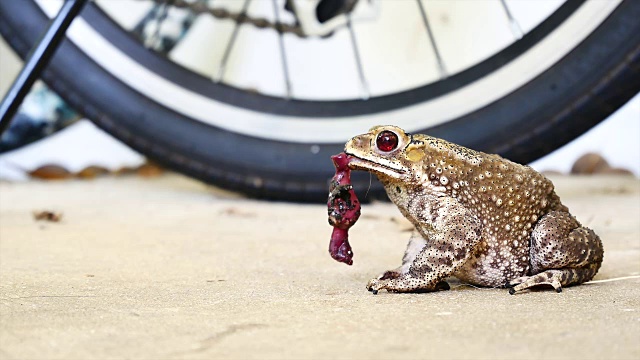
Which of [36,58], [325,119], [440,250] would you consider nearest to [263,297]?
[440,250]

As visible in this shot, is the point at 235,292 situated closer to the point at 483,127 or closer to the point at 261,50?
the point at 483,127

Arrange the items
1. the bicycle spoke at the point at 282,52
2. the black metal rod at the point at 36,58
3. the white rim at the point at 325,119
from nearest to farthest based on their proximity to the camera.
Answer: the black metal rod at the point at 36,58 → the white rim at the point at 325,119 → the bicycle spoke at the point at 282,52

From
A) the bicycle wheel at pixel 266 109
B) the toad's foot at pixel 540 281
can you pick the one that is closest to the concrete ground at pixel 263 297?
the toad's foot at pixel 540 281

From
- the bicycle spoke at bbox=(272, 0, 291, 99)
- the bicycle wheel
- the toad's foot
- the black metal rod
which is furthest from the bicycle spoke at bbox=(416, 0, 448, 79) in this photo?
the toad's foot

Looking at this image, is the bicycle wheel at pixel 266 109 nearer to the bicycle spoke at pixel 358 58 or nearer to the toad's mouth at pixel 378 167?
the bicycle spoke at pixel 358 58

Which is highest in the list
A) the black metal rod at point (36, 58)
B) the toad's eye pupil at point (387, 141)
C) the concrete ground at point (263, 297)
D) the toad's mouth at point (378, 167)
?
the black metal rod at point (36, 58)

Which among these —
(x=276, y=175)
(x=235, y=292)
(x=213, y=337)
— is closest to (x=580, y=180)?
(x=276, y=175)

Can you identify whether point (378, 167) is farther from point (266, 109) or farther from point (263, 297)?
point (266, 109)

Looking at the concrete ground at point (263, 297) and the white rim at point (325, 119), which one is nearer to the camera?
the concrete ground at point (263, 297)
